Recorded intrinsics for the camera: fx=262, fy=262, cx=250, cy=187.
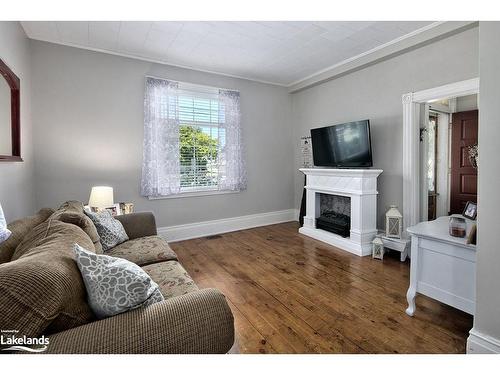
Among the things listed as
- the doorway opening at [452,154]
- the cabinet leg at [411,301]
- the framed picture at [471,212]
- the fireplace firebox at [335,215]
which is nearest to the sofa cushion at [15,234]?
the cabinet leg at [411,301]

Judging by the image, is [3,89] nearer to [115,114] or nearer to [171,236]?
[115,114]

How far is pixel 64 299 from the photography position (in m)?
0.90

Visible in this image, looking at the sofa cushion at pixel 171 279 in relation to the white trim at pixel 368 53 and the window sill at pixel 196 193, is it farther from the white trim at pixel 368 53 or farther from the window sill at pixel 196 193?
the white trim at pixel 368 53

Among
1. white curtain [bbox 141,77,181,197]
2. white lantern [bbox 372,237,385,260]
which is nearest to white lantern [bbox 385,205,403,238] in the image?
white lantern [bbox 372,237,385,260]

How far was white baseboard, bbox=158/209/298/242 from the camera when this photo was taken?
4086 millimetres

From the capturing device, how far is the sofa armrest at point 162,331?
86 centimetres

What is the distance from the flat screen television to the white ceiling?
1.01 meters

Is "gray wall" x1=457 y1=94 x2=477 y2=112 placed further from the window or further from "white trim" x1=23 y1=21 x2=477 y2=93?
the window

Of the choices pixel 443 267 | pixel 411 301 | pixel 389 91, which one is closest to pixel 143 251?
pixel 411 301

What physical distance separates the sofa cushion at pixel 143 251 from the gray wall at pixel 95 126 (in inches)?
60.4

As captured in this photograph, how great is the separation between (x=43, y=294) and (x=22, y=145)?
258 cm

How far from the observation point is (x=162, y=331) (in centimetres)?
94

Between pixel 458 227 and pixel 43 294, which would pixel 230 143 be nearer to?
pixel 458 227
